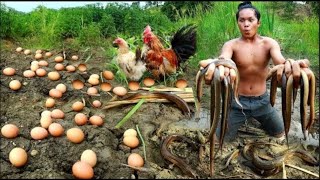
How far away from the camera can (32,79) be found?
440cm

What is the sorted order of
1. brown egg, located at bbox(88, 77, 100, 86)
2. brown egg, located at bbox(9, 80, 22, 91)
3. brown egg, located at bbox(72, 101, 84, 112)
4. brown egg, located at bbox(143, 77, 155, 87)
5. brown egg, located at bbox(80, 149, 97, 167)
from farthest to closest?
1. brown egg, located at bbox(143, 77, 155, 87)
2. brown egg, located at bbox(88, 77, 100, 86)
3. brown egg, located at bbox(9, 80, 22, 91)
4. brown egg, located at bbox(72, 101, 84, 112)
5. brown egg, located at bbox(80, 149, 97, 167)

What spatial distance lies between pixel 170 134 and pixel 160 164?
451 mm

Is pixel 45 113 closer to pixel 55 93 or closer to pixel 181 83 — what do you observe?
pixel 55 93

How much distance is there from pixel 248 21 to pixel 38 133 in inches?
73.4

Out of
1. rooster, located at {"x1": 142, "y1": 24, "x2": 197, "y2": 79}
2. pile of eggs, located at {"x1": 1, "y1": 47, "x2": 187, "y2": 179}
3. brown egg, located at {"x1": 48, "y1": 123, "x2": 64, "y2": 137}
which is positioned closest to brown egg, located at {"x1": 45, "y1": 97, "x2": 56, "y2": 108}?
pile of eggs, located at {"x1": 1, "y1": 47, "x2": 187, "y2": 179}

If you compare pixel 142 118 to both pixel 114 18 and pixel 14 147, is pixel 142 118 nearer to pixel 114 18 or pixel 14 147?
pixel 14 147

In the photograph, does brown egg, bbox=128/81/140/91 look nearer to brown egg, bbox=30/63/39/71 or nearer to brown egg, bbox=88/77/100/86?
brown egg, bbox=88/77/100/86

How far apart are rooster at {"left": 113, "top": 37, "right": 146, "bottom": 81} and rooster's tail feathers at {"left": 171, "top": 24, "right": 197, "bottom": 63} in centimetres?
52

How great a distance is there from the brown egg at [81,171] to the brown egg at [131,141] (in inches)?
19.3

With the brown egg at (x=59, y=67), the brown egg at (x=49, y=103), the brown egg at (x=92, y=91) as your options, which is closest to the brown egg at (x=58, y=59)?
the brown egg at (x=59, y=67)

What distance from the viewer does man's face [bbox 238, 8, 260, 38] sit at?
10.2 feet

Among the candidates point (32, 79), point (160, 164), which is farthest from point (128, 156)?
point (32, 79)

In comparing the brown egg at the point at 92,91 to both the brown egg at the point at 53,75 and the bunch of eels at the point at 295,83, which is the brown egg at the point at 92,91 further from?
the bunch of eels at the point at 295,83

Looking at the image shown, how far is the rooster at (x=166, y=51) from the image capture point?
438 cm
